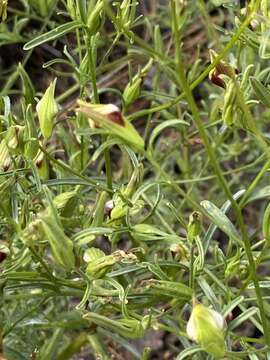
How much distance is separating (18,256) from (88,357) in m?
1.02

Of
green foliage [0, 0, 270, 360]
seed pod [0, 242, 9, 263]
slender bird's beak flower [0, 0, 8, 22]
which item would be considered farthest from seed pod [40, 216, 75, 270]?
slender bird's beak flower [0, 0, 8, 22]

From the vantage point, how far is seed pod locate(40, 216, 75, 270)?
38.4 inches

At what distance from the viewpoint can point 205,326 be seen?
38.1 inches

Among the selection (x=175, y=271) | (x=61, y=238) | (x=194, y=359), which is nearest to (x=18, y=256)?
(x=61, y=238)

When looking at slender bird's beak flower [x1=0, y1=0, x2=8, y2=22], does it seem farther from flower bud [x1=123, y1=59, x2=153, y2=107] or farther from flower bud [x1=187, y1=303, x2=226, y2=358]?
flower bud [x1=187, y1=303, x2=226, y2=358]

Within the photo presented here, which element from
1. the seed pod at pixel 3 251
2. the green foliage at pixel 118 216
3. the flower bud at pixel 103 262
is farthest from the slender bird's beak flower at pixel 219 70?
the seed pod at pixel 3 251

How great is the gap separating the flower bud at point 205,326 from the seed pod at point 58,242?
0.59 ft

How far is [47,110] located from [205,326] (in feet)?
1.36

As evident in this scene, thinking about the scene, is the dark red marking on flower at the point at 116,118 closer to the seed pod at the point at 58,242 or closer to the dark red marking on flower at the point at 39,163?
the seed pod at the point at 58,242

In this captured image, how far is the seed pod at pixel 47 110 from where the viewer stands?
1160 mm

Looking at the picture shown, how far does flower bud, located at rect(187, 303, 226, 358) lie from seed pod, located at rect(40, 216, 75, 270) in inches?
7.1

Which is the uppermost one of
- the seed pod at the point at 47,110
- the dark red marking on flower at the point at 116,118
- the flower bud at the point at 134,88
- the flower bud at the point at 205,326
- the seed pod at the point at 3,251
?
the dark red marking on flower at the point at 116,118

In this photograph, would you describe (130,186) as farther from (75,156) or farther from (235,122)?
(75,156)

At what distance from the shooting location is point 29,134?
117 centimetres
